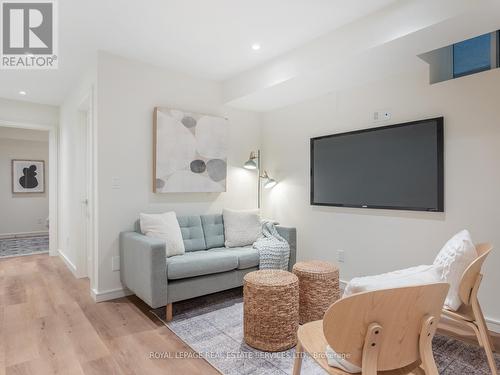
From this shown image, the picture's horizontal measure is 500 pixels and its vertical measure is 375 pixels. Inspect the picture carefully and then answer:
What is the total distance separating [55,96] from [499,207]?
17.6 feet

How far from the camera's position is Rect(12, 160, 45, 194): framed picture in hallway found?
660 centimetres

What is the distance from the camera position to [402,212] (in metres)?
2.79

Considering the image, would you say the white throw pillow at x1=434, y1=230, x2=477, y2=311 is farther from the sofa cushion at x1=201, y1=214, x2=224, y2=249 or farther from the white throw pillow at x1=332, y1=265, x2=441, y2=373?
the sofa cushion at x1=201, y1=214, x2=224, y2=249

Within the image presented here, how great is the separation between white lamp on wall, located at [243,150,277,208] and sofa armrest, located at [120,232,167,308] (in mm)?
1723

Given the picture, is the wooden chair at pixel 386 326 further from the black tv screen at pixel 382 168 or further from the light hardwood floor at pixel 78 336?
the black tv screen at pixel 382 168

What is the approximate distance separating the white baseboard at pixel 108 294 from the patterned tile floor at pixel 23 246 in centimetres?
308

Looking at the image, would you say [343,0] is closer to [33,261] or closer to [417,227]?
[417,227]

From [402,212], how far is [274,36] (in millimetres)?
1981

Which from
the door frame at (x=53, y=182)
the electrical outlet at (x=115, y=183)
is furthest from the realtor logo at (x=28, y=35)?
the door frame at (x=53, y=182)

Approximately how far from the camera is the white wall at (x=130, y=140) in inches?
119

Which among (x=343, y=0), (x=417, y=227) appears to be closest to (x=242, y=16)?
(x=343, y=0)

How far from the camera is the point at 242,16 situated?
241 centimetres

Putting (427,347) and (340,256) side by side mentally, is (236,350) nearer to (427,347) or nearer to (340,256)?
(427,347)

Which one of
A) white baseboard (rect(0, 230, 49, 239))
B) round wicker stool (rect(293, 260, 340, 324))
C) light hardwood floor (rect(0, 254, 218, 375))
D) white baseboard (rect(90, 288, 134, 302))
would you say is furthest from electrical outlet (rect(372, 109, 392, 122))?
white baseboard (rect(0, 230, 49, 239))
